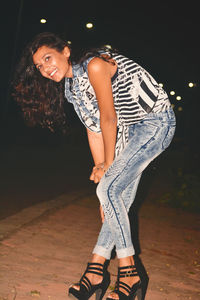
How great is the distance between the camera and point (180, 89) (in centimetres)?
2880

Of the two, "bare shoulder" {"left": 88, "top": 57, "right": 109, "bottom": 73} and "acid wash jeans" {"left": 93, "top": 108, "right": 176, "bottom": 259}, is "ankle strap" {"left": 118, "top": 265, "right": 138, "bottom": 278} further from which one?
"bare shoulder" {"left": 88, "top": 57, "right": 109, "bottom": 73}

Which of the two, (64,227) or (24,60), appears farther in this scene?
(64,227)

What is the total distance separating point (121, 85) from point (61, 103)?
1.95 feet

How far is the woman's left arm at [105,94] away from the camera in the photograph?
257cm

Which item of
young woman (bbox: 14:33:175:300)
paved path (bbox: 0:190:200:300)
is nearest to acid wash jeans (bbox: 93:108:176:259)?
young woman (bbox: 14:33:175:300)

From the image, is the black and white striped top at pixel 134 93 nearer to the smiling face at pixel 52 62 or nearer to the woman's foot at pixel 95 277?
the smiling face at pixel 52 62

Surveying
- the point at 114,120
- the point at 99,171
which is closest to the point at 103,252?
the point at 99,171

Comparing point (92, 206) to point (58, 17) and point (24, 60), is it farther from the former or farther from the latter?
point (58, 17)

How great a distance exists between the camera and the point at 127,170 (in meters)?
2.66

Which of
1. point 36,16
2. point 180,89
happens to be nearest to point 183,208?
point 180,89

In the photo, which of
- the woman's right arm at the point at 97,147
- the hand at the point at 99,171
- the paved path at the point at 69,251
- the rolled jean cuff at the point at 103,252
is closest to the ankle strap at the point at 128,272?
the rolled jean cuff at the point at 103,252

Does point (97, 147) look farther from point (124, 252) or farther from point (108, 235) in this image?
point (124, 252)

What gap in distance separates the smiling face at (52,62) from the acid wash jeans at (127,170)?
0.62 metres

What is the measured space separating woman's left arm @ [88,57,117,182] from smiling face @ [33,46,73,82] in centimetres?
27
